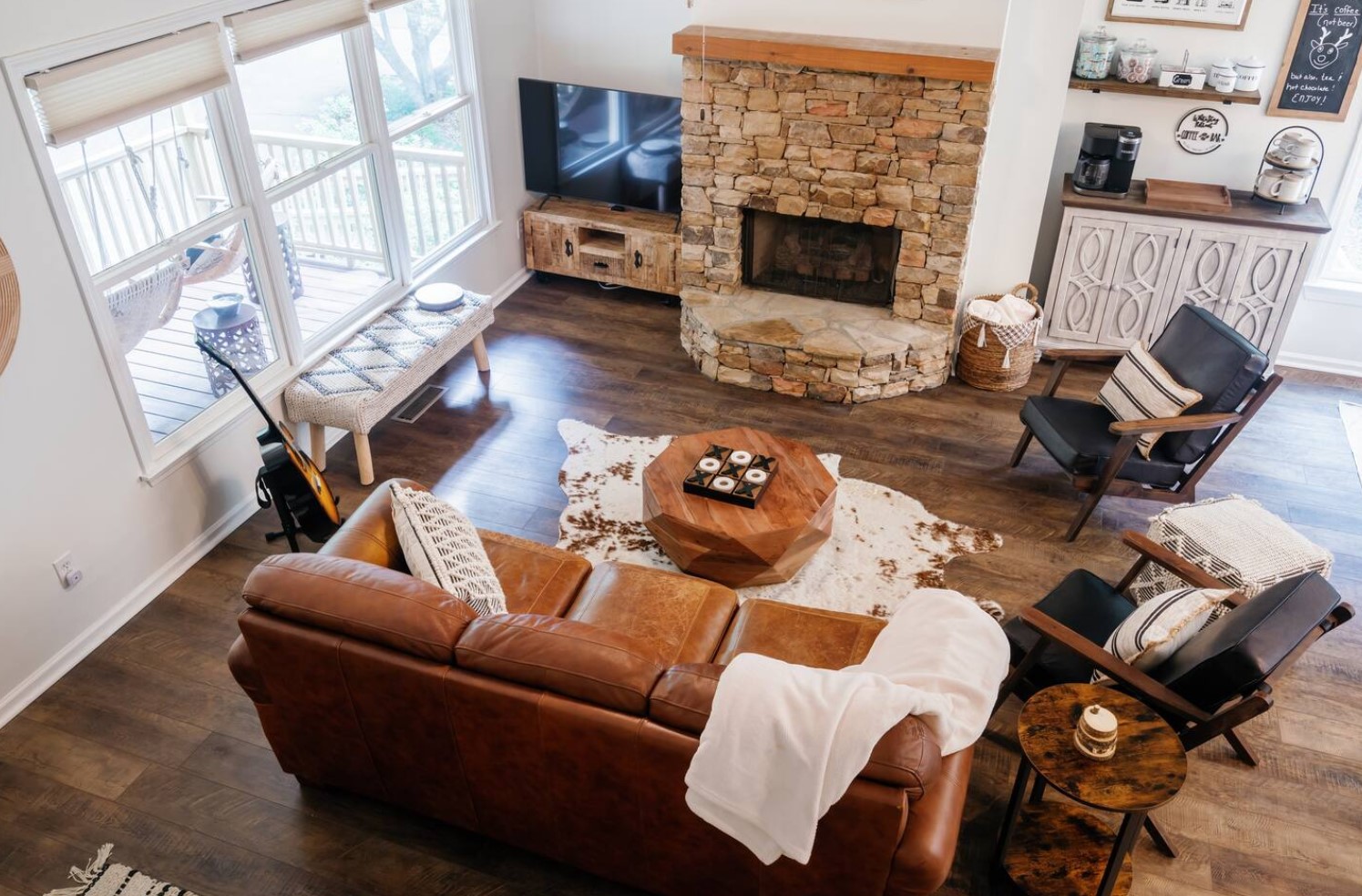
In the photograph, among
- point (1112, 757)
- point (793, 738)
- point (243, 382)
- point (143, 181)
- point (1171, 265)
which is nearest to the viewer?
point (793, 738)

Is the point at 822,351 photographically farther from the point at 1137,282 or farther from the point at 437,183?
the point at 437,183

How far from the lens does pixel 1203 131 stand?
5250 millimetres

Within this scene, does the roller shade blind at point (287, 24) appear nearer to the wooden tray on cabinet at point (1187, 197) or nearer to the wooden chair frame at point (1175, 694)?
the wooden chair frame at point (1175, 694)

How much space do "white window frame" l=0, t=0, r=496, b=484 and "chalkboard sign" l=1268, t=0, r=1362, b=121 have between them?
426cm

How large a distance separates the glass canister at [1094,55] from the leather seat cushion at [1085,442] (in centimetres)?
188

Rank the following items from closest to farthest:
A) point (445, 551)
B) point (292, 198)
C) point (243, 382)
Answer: point (445, 551)
point (243, 382)
point (292, 198)

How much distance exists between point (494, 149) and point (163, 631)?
3.34m

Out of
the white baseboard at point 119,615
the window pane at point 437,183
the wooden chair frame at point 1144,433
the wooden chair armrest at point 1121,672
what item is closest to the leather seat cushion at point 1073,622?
the wooden chair armrest at point 1121,672

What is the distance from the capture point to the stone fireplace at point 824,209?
16.1 ft

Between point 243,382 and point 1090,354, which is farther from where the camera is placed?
point 1090,354

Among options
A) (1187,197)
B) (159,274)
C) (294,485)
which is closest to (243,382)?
(294,485)

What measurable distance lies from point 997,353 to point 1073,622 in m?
2.28

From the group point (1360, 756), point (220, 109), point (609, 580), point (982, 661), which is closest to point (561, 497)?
point (609, 580)

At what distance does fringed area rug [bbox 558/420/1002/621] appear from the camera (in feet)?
13.0
